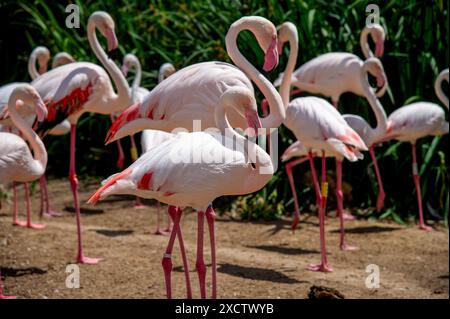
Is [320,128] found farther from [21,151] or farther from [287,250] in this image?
[21,151]

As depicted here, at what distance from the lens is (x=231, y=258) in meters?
6.72

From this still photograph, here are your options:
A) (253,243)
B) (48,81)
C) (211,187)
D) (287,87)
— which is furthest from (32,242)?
(211,187)

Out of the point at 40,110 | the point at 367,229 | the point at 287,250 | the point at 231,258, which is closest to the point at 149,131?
the point at 231,258

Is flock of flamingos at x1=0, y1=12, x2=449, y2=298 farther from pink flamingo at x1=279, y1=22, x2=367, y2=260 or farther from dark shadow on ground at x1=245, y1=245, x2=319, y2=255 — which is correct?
dark shadow on ground at x1=245, y1=245, x2=319, y2=255

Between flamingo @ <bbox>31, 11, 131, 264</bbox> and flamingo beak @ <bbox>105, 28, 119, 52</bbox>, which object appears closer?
flamingo @ <bbox>31, 11, 131, 264</bbox>

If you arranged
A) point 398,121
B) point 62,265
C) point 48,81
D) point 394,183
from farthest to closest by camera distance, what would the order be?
point 394,183, point 398,121, point 48,81, point 62,265

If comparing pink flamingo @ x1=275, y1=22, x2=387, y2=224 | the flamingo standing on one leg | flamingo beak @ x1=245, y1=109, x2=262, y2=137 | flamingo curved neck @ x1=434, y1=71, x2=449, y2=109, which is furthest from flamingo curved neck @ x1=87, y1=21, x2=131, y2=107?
flamingo curved neck @ x1=434, y1=71, x2=449, y2=109

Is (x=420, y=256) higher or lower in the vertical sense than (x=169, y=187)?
lower

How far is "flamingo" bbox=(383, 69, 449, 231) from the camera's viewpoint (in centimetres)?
788

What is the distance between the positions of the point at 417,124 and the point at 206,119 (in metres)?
3.03

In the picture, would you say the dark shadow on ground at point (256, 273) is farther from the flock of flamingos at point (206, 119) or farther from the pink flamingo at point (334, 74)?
the pink flamingo at point (334, 74)

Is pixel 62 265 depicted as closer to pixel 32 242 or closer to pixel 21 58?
pixel 32 242

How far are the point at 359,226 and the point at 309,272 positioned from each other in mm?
1853

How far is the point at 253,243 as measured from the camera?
24.3ft
